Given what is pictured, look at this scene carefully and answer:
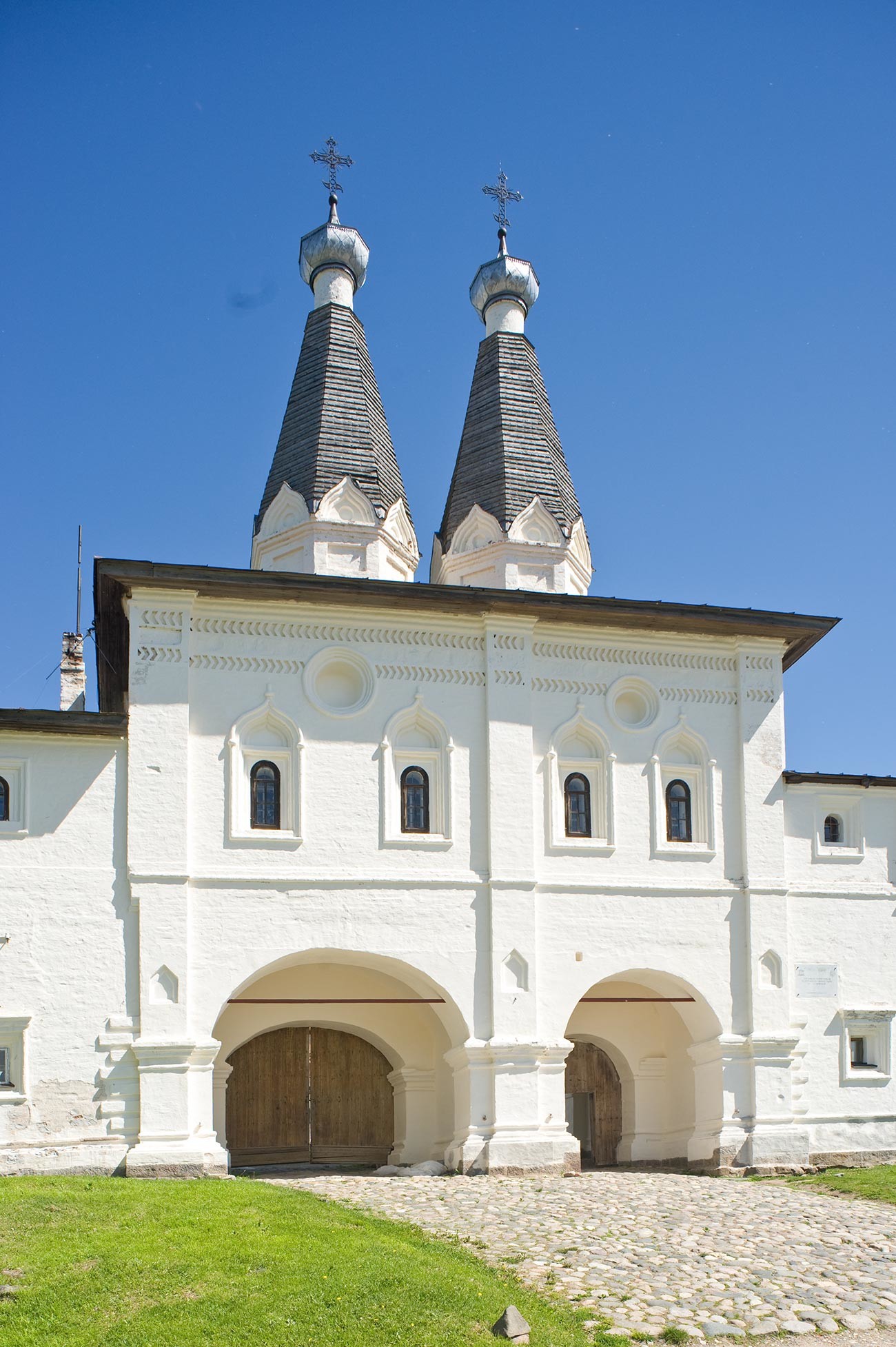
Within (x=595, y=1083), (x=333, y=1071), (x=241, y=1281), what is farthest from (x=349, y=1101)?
(x=241, y=1281)

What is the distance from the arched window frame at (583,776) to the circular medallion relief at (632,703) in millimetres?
381

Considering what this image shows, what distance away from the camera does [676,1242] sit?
39.5ft

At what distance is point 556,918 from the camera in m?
17.3

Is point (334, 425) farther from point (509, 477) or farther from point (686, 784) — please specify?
point (686, 784)

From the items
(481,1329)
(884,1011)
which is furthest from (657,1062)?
(481,1329)

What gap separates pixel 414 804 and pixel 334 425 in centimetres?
617

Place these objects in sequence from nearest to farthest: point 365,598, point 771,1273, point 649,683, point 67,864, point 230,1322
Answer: point 230,1322
point 771,1273
point 67,864
point 365,598
point 649,683

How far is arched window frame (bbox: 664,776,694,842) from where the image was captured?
18.3 metres

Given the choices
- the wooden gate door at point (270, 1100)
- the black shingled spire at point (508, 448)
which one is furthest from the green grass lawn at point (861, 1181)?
the black shingled spire at point (508, 448)

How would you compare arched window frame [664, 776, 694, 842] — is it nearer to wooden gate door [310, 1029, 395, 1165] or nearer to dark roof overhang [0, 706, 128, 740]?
wooden gate door [310, 1029, 395, 1165]

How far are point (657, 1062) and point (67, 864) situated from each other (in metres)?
8.19

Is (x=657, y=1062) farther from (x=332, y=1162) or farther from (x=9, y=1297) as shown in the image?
(x=9, y=1297)

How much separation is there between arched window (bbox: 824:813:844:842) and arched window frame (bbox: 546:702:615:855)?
326 centimetres

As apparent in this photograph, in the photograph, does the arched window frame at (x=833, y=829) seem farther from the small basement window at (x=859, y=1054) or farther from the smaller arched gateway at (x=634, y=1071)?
the smaller arched gateway at (x=634, y=1071)
